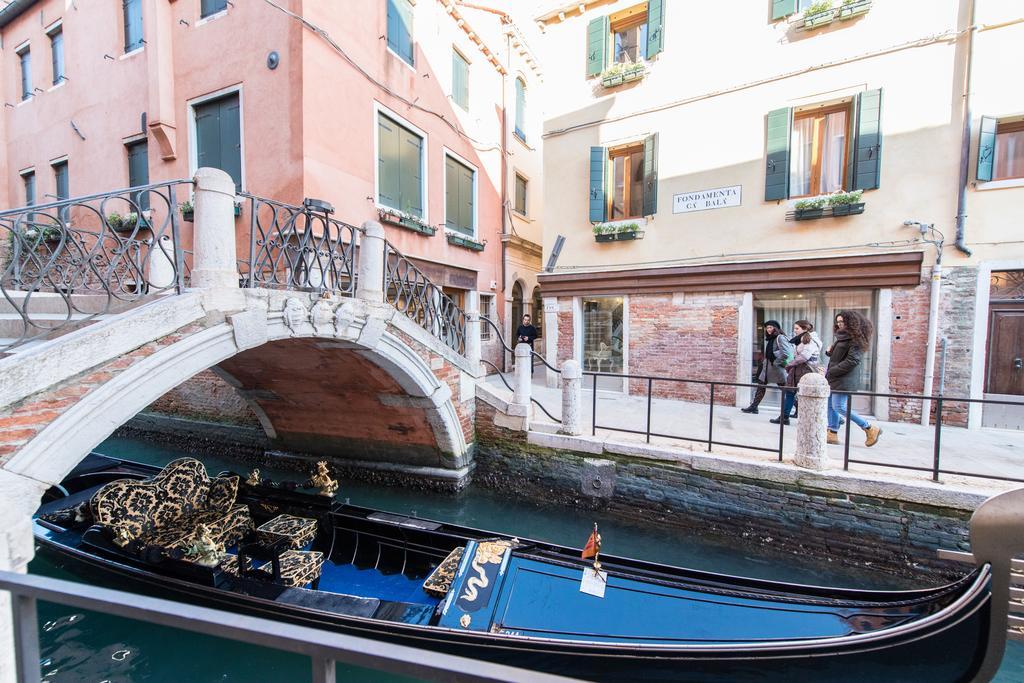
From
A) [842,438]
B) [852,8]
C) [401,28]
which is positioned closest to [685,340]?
[842,438]

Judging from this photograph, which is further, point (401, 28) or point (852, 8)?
point (401, 28)

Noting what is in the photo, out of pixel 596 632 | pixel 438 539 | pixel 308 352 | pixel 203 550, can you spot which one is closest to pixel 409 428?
pixel 308 352

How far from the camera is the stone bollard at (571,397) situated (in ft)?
15.7

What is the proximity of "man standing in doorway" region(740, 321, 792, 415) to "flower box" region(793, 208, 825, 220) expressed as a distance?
5.00 feet

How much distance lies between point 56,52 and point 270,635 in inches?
490

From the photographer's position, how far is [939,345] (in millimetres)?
5293

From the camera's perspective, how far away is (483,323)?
928 centimetres

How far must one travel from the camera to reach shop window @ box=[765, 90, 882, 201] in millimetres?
5699

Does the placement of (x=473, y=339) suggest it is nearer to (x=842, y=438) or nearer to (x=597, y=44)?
(x=842, y=438)

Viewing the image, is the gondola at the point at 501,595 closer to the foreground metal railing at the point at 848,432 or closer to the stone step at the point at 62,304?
the stone step at the point at 62,304

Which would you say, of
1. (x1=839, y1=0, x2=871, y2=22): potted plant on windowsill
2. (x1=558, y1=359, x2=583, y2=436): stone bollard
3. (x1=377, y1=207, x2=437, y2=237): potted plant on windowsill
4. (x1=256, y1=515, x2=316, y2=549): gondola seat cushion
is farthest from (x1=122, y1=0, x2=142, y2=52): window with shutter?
(x1=839, y1=0, x2=871, y2=22): potted plant on windowsill

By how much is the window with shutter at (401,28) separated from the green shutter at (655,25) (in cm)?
371

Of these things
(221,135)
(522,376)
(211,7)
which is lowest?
(522,376)

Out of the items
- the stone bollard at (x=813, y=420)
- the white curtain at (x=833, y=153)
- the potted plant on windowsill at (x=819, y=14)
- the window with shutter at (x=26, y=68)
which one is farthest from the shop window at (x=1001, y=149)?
the window with shutter at (x=26, y=68)
